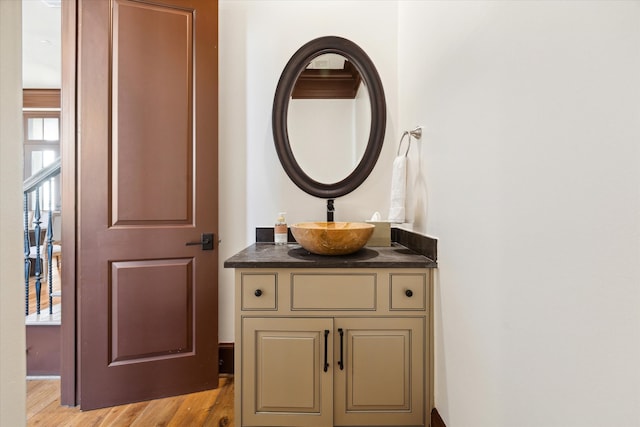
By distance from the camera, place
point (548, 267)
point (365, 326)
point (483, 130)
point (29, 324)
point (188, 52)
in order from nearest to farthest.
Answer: point (548, 267) → point (483, 130) → point (365, 326) → point (188, 52) → point (29, 324)

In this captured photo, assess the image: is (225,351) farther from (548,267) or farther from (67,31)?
(67,31)

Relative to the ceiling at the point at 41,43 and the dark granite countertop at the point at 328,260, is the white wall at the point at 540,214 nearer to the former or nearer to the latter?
the dark granite countertop at the point at 328,260

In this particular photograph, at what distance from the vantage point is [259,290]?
1267 millimetres

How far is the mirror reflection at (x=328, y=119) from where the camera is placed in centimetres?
182

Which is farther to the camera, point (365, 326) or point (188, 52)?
point (188, 52)

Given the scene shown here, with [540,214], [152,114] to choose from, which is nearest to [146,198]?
[152,114]

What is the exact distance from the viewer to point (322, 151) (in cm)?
184

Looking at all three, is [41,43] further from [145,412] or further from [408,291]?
[408,291]

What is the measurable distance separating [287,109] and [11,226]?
152 cm

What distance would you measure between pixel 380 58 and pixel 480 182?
4.41 feet

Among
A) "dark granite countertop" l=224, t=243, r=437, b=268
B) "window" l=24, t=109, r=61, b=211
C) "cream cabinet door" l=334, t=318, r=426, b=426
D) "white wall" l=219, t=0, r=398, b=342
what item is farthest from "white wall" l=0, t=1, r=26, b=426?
"window" l=24, t=109, r=61, b=211

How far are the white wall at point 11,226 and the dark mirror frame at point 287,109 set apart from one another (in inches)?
52.2

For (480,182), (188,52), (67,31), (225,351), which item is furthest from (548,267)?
(67,31)

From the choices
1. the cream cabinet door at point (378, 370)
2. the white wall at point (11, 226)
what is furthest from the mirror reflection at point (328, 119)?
the white wall at point (11, 226)
